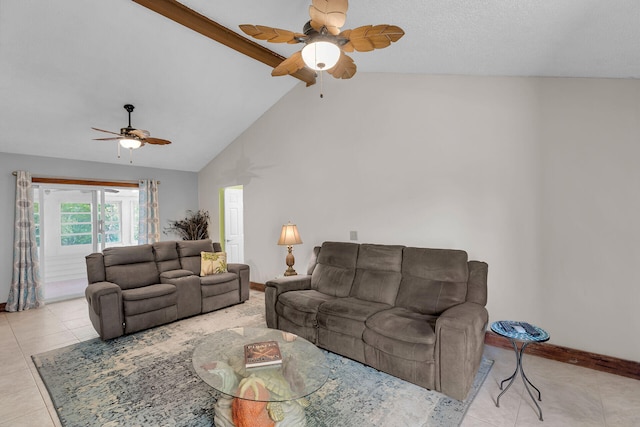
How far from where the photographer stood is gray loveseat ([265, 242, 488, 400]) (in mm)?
2332

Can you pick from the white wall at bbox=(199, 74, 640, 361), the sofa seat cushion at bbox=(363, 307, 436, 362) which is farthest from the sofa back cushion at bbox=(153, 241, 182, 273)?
the sofa seat cushion at bbox=(363, 307, 436, 362)

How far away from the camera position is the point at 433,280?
3.04 m

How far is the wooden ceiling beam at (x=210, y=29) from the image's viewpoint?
292cm

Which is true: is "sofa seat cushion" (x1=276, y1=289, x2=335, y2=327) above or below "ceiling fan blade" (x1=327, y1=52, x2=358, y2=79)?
below

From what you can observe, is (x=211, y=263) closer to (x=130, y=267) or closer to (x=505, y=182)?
(x=130, y=267)

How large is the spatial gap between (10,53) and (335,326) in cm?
419

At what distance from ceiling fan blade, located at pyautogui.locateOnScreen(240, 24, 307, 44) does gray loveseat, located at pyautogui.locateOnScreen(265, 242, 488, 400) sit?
2279 millimetres

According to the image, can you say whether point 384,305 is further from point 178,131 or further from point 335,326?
point 178,131

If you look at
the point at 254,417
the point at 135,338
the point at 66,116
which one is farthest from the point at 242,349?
the point at 66,116

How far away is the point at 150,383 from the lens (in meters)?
2.56

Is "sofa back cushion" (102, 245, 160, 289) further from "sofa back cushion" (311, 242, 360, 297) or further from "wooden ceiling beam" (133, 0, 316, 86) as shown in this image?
"wooden ceiling beam" (133, 0, 316, 86)

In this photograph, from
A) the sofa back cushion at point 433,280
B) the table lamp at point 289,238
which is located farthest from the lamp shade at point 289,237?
the sofa back cushion at point 433,280

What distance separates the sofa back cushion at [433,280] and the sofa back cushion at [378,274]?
0.27 ft

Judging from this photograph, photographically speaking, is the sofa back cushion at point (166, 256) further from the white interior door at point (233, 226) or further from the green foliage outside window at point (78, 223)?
the green foliage outside window at point (78, 223)
